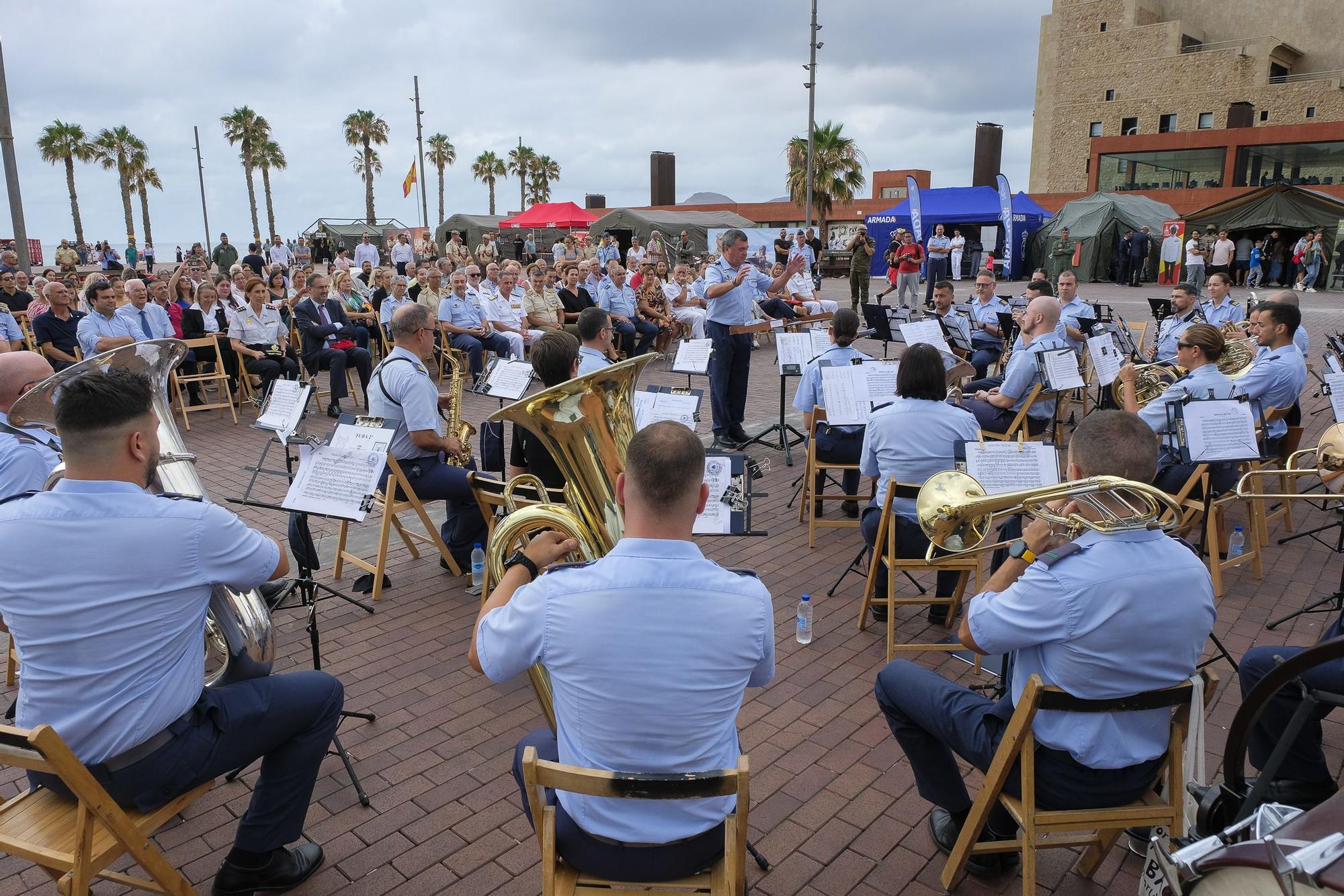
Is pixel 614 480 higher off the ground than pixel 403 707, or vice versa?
pixel 614 480

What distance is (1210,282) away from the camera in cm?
816

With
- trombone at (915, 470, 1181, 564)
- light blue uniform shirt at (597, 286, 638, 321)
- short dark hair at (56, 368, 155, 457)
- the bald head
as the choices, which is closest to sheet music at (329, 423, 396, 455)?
the bald head

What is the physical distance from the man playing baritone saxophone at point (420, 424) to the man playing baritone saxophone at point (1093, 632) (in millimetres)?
3430

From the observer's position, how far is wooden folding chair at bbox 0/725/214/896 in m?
2.07

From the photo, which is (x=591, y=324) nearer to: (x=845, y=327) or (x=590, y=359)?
(x=590, y=359)

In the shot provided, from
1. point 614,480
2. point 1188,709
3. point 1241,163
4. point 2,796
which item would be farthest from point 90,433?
point 1241,163

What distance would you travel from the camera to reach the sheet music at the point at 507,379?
611cm

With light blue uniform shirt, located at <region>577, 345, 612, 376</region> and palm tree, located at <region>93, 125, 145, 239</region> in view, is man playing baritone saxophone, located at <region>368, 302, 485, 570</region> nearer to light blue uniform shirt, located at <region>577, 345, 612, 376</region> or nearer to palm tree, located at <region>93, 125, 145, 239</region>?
light blue uniform shirt, located at <region>577, 345, 612, 376</region>

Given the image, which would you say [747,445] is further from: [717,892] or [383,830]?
[717,892]

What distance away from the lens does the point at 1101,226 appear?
25.5 m

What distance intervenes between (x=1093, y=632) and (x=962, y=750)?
640mm

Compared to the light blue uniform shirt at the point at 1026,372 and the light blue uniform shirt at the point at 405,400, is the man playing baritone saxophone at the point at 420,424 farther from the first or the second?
the light blue uniform shirt at the point at 1026,372

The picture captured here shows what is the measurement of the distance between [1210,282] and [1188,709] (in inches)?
289

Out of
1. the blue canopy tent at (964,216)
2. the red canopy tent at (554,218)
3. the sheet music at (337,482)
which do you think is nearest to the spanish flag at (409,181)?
the red canopy tent at (554,218)
